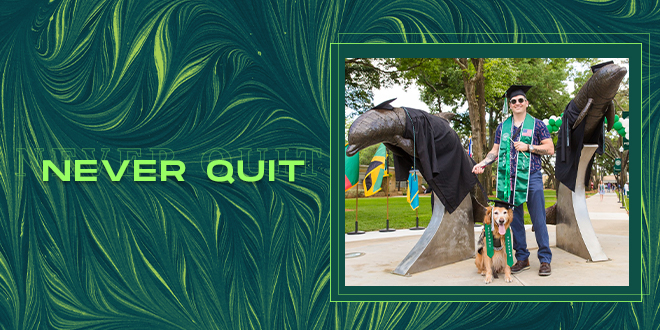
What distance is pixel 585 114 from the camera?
4.49 m

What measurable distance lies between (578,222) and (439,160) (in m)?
1.76

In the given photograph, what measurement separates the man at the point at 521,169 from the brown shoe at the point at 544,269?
50 mm

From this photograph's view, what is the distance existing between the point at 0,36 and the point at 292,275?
3147mm

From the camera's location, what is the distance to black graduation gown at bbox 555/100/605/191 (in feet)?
15.3

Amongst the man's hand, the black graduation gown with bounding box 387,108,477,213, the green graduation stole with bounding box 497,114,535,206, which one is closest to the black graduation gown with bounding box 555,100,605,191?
the green graduation stole with bounding box 497,114,535,206

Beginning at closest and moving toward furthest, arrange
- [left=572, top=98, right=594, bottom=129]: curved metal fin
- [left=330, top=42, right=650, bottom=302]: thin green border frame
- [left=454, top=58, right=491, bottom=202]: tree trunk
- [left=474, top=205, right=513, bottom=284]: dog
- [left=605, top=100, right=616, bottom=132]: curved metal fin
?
[left=330, top=42, right=650, bottom=302]: thin green border frame < [left=474, top=205, right=513, bottom=284]: dog < [left=572, top=98, right=594, bottom=129]: curved metal fin < [left=605, top=100, right=616, bottom=132]: curved metal fin < [left=454, top=58, right=491, bottom=202]: tree trunk

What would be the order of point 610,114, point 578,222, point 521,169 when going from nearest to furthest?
point 521,169 → point 610,114 → point 578,222

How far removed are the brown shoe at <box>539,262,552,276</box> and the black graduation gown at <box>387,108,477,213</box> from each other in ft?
3.17

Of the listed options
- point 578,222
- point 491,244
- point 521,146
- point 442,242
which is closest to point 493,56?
point 521,146

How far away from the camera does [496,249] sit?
413 cm

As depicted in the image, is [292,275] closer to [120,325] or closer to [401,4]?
[120,325]

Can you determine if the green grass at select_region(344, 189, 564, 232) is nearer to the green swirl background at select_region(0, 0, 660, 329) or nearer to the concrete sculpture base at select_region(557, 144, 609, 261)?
the concrete sculpture base at select_region(557, 144, 609, 261)

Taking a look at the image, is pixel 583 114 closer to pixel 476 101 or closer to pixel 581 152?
pixel 581 152

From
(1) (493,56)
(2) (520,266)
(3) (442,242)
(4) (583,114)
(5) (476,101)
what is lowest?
(2) (520,266)
